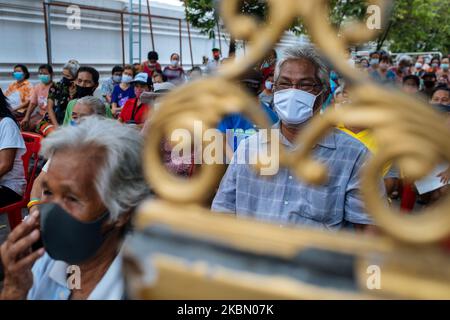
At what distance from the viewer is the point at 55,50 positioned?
9.79 meters

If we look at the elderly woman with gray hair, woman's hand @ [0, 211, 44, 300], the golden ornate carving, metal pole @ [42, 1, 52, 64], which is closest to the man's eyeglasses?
the elderly woman with gray hair

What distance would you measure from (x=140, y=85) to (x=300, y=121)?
17.0ft

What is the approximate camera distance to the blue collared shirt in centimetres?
149

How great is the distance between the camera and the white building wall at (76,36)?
880cm

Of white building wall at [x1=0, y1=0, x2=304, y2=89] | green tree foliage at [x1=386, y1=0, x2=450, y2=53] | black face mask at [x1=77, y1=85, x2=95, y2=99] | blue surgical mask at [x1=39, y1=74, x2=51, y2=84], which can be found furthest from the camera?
green tree foliage at [x1=386, y1=0, x2=450, y2=53]

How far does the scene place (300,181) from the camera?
204cm

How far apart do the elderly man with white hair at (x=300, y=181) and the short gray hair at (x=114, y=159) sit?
0.57 m

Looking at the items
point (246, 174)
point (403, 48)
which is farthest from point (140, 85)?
point (403, 48)

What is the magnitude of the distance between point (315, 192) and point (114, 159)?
0.88 m

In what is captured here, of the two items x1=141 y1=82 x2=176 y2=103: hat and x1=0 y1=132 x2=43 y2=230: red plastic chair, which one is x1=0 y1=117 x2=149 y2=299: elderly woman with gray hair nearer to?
x1=0 y1=132 x2=43 y2=230: red plastic chair

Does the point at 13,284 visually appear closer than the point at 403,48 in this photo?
Yes

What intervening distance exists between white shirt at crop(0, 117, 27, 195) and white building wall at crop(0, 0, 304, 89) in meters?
4.70

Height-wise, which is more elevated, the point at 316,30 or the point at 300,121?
the point at 316,30
